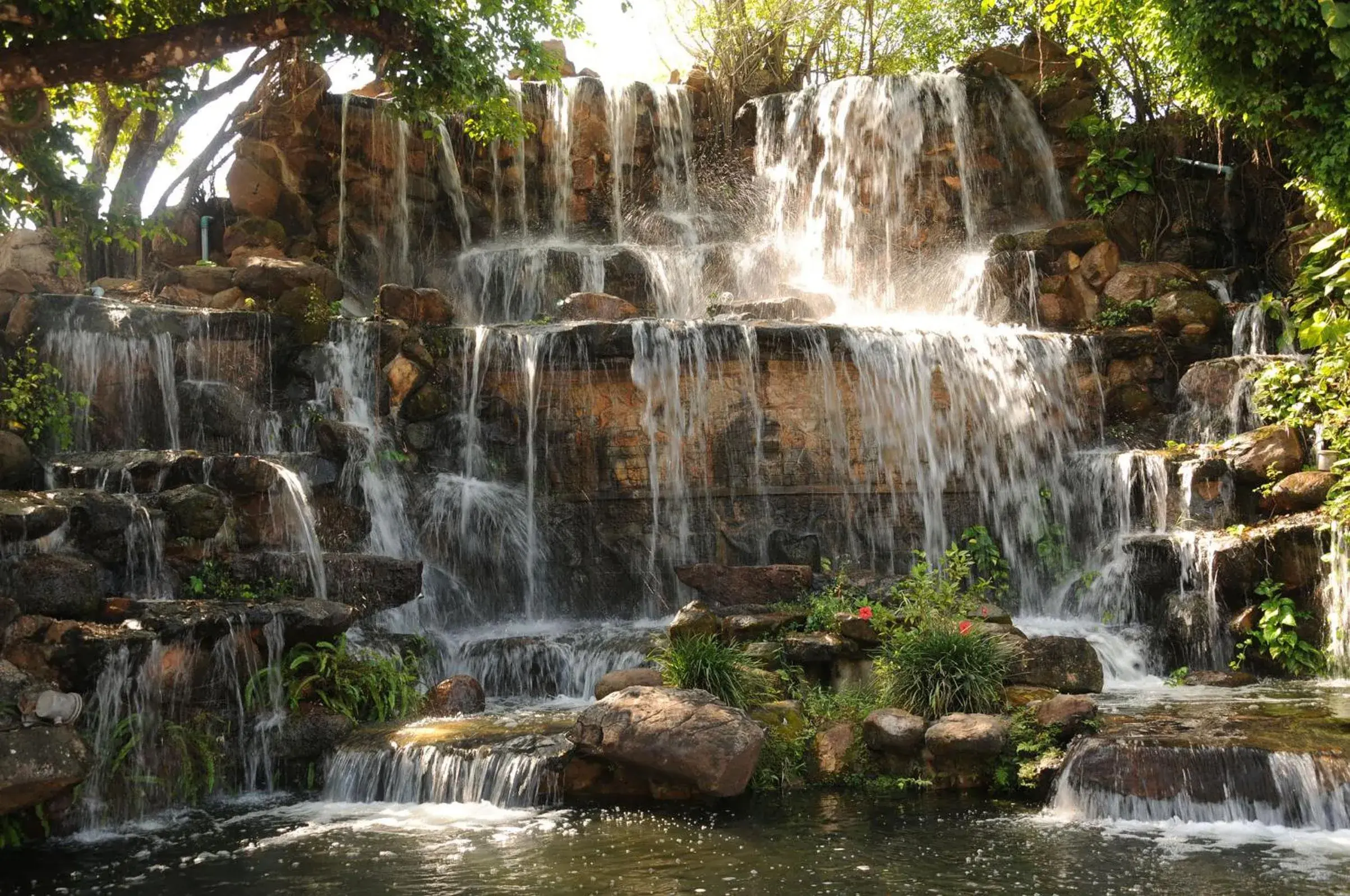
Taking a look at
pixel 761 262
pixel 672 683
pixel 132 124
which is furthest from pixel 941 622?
pixel 132 124

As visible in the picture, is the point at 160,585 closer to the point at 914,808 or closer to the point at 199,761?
the point at 199,761

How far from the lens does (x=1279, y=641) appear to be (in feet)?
39.5

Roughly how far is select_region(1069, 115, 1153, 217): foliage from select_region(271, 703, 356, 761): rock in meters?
16.5

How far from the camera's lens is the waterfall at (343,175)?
21.5 m

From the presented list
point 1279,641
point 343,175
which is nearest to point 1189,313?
point 1279,641

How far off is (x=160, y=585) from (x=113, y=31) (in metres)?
6.53

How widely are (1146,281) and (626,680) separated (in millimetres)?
12169

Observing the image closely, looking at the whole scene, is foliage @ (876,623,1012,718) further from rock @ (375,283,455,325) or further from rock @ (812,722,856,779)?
rock @ (375,283,455,325)

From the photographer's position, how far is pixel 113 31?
1281 centimetres

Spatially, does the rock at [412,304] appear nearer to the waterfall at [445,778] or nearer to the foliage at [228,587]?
the foliage at [228,587]

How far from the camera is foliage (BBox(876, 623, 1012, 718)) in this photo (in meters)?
9.23

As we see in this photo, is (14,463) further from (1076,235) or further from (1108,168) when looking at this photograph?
(1108,168)

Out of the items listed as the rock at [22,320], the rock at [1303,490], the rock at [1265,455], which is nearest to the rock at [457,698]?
the rock at [22,320]

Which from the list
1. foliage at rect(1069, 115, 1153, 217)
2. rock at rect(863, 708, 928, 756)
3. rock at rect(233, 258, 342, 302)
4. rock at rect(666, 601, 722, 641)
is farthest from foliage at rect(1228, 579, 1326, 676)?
rock at rect(233, 258, 342, 302)
